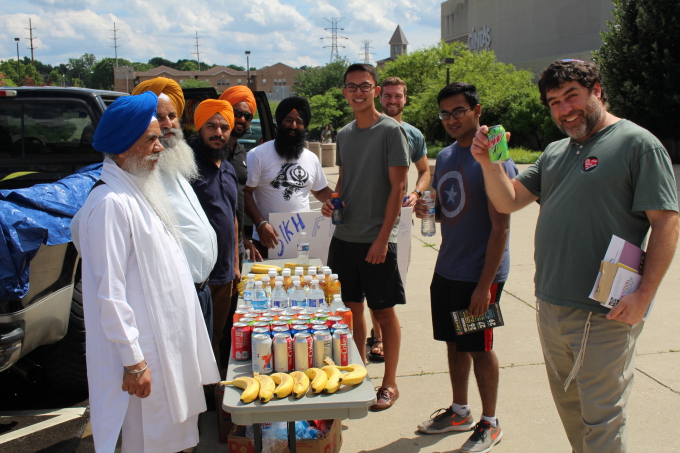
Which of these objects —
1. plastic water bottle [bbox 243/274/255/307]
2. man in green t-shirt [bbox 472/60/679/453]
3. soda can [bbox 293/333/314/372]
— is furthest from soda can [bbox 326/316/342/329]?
man in green t-shirt [bbox 472/60/679/453]

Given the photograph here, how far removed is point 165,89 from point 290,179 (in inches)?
50.2

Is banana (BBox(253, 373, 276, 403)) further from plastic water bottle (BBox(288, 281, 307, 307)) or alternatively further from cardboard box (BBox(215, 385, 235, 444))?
cardboard box (BBox(215, 385, 235, 444))

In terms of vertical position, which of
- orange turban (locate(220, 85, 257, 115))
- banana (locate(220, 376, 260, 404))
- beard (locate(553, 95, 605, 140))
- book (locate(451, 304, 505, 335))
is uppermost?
orange turban (locate(220, 85, 257, 115))

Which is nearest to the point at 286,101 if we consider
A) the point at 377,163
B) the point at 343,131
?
the point at 343,131

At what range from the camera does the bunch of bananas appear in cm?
241

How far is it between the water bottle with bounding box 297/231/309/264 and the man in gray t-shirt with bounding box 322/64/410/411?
558mm

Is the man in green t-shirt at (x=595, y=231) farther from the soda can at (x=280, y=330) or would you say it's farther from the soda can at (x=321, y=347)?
the soda can at (x=280, y=330)

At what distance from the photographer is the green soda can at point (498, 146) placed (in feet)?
8.77

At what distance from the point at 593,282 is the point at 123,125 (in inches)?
87.4

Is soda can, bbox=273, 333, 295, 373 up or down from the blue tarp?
down

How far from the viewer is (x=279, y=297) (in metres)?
3.34

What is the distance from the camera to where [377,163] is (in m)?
3.87

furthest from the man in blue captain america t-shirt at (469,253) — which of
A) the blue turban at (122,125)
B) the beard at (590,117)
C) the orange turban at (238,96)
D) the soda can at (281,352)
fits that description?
the orange turban at (238,96)

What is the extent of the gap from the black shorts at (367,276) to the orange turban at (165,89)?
148 cm
